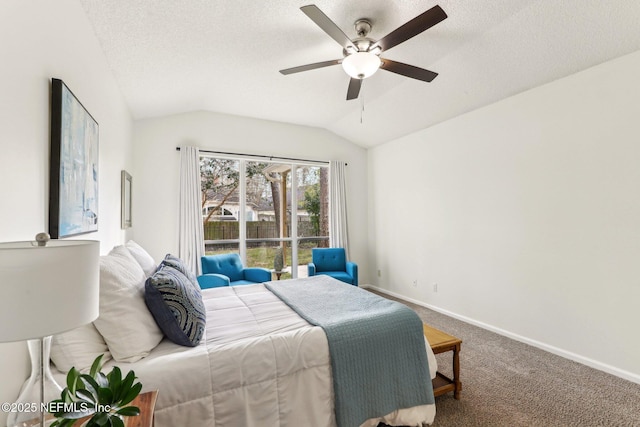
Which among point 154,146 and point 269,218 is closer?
point 154,146

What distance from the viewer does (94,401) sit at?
86cm

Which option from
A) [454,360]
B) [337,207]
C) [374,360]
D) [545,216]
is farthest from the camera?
[337,207]

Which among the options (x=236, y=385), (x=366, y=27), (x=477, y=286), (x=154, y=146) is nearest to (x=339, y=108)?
(x=366, y=27)

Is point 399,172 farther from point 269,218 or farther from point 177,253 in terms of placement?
point 177,253

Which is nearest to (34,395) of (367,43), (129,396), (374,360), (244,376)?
(129,396)

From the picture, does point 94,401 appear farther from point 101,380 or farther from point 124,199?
point 124,199

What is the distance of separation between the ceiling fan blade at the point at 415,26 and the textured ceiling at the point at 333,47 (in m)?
0.33

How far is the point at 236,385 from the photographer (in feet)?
4.99

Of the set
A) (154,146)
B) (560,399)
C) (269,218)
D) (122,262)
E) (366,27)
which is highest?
(366,27)

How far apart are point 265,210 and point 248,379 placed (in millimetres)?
3506

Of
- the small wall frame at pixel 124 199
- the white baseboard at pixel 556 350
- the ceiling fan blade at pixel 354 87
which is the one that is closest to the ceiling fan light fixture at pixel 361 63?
the ceiling fan blade at pixel 354 87

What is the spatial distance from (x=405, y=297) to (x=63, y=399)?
4.49m

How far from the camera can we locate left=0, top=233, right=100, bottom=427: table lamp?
668 millimetres

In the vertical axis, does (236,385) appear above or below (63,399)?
below
